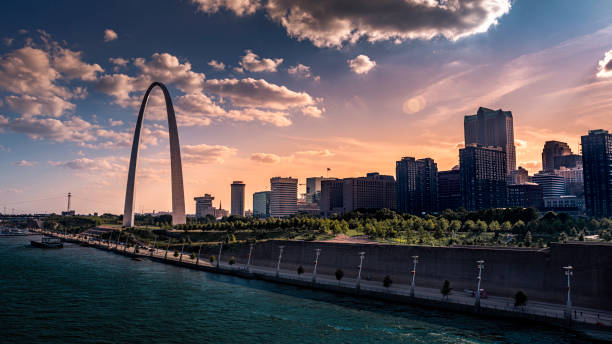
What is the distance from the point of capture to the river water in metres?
33.7

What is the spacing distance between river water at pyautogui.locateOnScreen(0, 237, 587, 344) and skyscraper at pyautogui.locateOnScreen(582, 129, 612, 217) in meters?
155

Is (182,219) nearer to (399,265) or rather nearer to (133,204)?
(133,204)

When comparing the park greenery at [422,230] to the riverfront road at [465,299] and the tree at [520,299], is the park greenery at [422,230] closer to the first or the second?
the riverfront road at [465,299]

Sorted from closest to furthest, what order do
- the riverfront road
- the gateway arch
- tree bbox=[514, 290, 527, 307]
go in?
the riverfront road, tree bbox=[514, 290, 527, 307], the gateway arch

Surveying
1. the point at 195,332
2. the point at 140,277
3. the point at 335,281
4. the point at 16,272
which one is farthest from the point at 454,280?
the point at 16,272

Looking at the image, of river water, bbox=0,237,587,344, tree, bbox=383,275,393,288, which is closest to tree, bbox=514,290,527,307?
river water, bbox=0,237,587,344

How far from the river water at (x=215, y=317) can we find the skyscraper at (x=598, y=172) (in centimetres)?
15502

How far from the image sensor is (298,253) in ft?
222

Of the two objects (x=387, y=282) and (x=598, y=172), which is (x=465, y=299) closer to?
(x=387, y=282)

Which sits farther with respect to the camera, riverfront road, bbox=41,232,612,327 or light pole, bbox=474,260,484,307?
light pole, bbox=474,260,484,307

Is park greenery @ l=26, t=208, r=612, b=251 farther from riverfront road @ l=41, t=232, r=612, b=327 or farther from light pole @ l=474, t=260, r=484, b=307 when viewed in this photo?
light pole @ l=474, t=260, r=484, b=307

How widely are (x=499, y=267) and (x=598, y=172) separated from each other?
152416 mm

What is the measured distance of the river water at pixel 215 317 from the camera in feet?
110

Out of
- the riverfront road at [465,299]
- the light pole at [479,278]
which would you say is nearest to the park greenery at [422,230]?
the riverfront road at [465,299]
